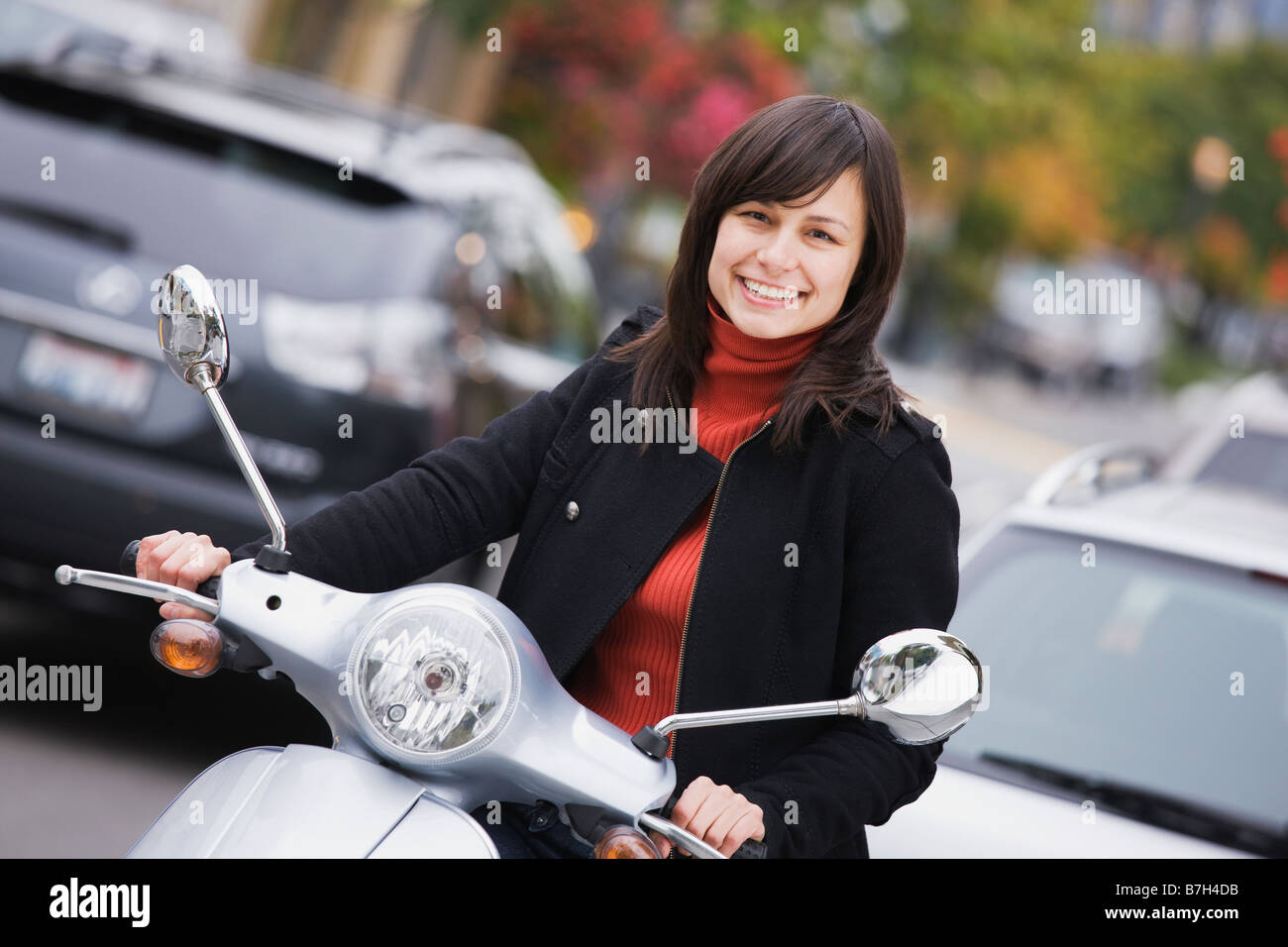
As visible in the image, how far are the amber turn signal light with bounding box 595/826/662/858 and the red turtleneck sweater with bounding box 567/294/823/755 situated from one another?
46 centimetres

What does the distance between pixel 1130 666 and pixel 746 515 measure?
Answer: 1.84 metres

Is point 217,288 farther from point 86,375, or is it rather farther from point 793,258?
point 793,258

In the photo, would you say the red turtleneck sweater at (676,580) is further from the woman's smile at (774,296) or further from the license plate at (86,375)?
the license plate at (86,375)

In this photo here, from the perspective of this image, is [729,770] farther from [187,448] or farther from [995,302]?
[995,302]

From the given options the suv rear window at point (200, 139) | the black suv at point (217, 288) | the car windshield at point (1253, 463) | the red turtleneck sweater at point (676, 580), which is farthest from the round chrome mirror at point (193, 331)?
the car windshield at point (1253, 463)

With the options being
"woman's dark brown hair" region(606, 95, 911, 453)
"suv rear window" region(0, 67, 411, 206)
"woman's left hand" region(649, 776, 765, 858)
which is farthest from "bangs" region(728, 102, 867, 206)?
"suv rear window" region(0, 67, 411, 206)

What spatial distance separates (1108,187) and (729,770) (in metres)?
37.6

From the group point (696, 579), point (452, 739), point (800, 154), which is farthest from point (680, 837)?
point (800, 154)

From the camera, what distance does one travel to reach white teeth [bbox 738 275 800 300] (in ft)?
7.42

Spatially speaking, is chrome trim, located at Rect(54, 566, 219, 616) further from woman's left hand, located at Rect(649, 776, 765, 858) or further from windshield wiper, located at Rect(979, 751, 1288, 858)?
windshield wiper, located at Rect(979, 751, 1288, 858)

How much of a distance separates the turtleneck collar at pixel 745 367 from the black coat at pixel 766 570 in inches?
4.2

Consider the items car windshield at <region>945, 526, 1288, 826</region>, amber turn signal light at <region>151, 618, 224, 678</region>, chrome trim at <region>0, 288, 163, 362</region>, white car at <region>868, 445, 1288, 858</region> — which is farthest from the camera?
chrome trim at <region>0, 288, 163, 362</region>

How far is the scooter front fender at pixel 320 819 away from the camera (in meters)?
1.79

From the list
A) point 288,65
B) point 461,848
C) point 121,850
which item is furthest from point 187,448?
point 288,65
